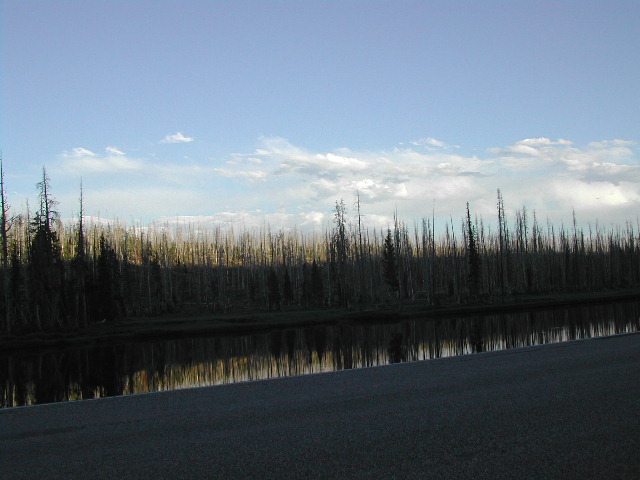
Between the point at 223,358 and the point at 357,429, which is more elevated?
the point at 357,429

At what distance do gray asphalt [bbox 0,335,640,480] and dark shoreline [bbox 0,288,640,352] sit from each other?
1104 inches

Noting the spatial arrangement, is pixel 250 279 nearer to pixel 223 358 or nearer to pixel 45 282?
pixel 45 282

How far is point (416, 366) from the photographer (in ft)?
36.9

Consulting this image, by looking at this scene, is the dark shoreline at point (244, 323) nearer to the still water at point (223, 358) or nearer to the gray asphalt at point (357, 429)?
the still water at point (223, 358)

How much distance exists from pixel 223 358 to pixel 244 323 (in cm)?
1960

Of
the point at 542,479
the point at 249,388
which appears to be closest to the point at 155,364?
the point at 249,388

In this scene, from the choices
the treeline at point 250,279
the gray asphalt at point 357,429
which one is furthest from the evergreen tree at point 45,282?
the gray asphalt at point 357,429

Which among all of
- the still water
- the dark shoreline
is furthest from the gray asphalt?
the dark shoreline

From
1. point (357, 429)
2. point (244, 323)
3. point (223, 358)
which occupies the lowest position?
point (244, 323)

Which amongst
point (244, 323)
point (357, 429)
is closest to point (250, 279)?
point (244, 323)

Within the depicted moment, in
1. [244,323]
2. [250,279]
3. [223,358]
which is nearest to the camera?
[223,358]

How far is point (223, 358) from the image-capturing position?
73.8 feet

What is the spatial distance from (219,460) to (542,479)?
120 inches

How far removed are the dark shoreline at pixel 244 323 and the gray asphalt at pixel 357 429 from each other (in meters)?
28.0
